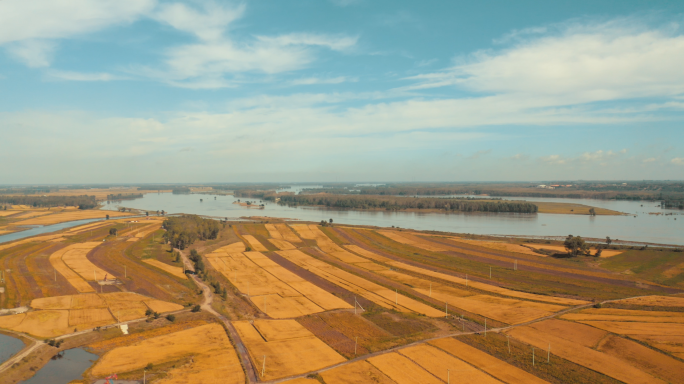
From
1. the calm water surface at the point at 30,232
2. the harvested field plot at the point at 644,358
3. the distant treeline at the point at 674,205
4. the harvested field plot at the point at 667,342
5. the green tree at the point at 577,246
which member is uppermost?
the distant treeline at the point at 674,205

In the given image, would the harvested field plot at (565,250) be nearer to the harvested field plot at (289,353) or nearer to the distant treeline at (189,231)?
the harvested field plot at (289,353)

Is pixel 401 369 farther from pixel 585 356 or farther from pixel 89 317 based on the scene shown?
pixel 89 317

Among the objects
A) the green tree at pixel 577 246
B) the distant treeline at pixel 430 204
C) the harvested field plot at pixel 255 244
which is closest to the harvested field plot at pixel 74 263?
the harvested field plot at pixel 255 244

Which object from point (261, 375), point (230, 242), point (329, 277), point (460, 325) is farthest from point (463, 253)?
point (261, 375)

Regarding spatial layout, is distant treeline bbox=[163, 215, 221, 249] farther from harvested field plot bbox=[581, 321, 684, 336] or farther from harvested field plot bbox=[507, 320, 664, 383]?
harvested field plot bbox=[581, 321, 684, 336]

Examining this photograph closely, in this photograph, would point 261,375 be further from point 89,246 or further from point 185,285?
point 89,246

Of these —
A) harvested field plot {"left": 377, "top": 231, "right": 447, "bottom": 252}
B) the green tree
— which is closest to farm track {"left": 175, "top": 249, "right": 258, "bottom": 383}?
harvested field plot {"left": 377, "top": 231, "right": 447, "bottom": 252}
